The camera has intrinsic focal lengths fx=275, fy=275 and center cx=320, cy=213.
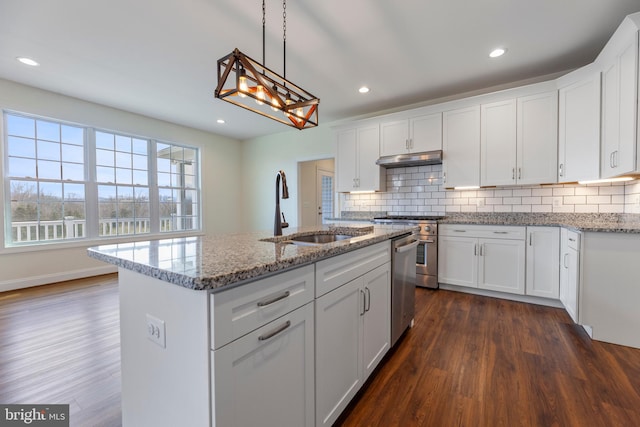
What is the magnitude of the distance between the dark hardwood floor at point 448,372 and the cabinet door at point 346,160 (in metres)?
2.39

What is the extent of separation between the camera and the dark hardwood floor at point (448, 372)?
148 centimetres

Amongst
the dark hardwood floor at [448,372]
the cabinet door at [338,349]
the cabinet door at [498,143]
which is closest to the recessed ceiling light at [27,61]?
the dark hardwood floor at [448,372]

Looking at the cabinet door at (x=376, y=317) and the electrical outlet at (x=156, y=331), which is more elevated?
the electrical outlet at (x=156, y=331)

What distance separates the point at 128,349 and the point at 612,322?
3.31 meters

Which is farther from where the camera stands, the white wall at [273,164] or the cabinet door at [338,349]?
the white wall at [273,164]

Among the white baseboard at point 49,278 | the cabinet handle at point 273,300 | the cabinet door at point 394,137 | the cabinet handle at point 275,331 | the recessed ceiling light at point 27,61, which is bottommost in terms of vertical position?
the white baseboard at point 49,278

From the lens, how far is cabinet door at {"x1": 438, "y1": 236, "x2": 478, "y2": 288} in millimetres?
3367

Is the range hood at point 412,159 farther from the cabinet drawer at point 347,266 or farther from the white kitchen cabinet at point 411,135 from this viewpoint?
the cabinet drawer at point 347,266

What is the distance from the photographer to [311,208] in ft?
20.0

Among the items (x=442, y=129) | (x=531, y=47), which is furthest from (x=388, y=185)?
(x=531, y=47)

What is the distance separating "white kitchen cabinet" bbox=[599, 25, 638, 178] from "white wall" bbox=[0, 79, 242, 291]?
235 inches

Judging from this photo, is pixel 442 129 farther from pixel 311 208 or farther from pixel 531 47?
pixel 311 208

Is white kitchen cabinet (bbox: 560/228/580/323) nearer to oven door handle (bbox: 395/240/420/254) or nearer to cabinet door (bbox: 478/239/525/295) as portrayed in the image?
cabinet door (bbox: 478/239/525/295)

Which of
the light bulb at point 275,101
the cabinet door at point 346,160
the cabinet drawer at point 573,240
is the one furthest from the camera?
the cabinet door at point 346,160
